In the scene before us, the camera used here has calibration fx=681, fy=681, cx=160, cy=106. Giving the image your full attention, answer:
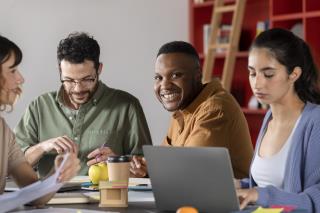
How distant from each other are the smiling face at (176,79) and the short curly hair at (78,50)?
16.3 inches

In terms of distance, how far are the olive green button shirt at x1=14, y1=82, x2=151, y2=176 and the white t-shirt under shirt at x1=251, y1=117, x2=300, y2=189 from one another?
93 centimetres

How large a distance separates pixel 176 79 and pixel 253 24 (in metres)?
3.10

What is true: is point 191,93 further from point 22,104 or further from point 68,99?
point 22,104

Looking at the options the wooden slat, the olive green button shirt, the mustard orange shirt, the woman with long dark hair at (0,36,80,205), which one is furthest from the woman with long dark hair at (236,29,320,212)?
the wooden slat

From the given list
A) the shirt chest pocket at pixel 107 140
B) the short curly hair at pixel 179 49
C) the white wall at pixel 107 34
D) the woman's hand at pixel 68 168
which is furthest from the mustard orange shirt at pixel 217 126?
the white wall at pixel 107 34

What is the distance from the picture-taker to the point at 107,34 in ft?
19.3

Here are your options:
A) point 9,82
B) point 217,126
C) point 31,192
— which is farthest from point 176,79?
point 31,192

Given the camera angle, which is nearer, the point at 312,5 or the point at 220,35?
the point at 312,5

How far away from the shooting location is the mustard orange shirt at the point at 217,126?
2707mm

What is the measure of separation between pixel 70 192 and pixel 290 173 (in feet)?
2.53

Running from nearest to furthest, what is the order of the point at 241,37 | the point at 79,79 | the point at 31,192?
the point at 31,192, the point at 79,79, the point at 241,37

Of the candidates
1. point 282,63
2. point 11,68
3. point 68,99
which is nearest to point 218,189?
point 282,63

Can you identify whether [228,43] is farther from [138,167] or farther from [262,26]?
[138,167]

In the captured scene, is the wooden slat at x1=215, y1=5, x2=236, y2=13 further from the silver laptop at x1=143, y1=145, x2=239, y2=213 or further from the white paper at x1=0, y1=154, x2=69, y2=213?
the white paper at x1=0, y1=154, x2=69, y2=213
